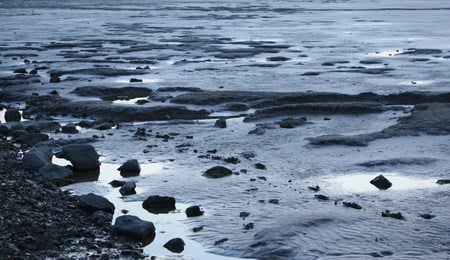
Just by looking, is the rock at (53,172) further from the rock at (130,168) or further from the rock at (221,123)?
the rock at (221,123)

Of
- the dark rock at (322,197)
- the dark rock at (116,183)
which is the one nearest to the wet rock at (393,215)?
the dark rock at (322,197)

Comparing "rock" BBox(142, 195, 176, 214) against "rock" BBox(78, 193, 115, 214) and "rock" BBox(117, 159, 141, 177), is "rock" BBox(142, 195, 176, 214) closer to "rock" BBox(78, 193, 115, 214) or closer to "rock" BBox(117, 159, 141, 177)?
"rock" BBox(78, 193, 115, 214)

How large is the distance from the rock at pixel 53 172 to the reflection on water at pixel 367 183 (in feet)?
15.8

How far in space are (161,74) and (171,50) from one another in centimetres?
1100

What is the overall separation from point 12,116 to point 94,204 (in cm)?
933

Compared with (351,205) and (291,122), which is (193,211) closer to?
(351,205)

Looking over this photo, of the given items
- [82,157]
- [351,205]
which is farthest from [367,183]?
[82,157]

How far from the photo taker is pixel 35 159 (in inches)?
569

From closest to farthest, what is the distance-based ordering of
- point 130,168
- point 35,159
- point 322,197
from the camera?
point 322,197 < point 35,159 < point 130,168

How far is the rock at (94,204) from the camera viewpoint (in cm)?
1173

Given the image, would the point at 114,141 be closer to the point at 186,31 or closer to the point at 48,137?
the point at 48,137

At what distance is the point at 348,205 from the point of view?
12.1 metres

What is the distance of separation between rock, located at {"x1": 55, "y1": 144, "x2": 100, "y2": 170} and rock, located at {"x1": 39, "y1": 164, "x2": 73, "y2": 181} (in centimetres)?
52

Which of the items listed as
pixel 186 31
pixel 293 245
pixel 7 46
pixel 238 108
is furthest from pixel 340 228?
pixel 186 31
